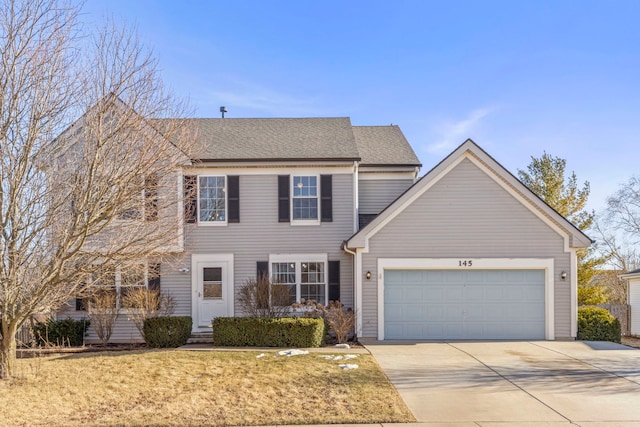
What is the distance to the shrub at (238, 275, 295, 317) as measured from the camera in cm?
1559

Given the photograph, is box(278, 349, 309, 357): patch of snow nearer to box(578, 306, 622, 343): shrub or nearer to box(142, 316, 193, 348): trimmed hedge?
box(142, 316, 193, 348): trimmed hedge

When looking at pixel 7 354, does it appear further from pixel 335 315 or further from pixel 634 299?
Answer: pixel 634 299

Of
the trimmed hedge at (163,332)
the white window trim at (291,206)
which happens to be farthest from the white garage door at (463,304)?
the trimmed hedge at (163,332)

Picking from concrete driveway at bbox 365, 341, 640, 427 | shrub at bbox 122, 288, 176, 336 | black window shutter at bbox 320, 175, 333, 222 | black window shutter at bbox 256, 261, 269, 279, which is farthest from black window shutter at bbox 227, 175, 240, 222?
concrete driveway at bbox 365, 341, 640, 427

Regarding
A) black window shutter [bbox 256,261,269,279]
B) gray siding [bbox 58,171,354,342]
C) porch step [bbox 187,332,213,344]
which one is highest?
gray siding [bbox 58,171,354,342]

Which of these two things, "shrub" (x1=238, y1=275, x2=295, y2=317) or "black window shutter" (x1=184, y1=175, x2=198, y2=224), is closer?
"shrub" (x1=238, y1=275, x2=295, y2=317)

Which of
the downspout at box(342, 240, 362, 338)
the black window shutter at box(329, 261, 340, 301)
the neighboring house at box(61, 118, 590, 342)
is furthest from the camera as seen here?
the black window shutter at box(329, 261, 340, 301)

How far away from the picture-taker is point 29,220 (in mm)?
9336

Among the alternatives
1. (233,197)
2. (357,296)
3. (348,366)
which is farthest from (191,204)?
(348,366)

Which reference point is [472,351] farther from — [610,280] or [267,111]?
[610,280]

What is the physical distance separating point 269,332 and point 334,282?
3.32 meters

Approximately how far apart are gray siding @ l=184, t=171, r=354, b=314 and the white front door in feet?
0.75

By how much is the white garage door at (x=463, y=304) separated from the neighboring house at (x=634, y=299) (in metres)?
8.00

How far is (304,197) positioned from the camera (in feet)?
56.5
